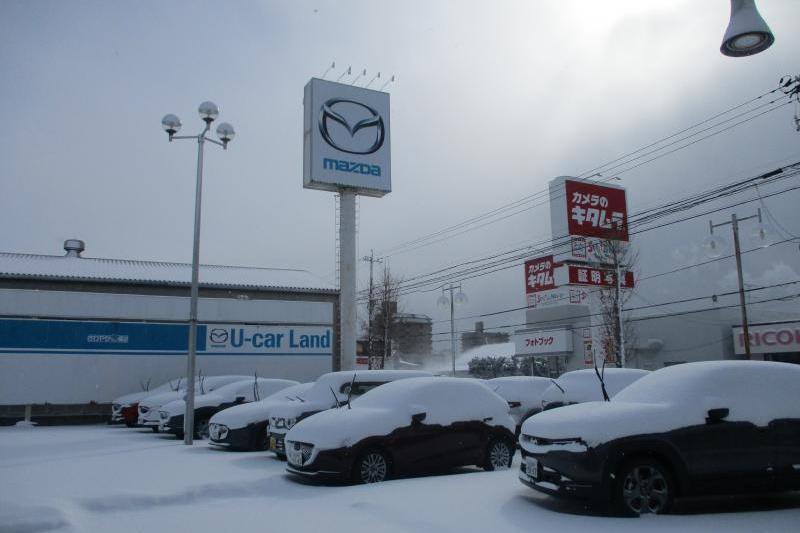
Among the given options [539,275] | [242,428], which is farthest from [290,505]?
[539,275]

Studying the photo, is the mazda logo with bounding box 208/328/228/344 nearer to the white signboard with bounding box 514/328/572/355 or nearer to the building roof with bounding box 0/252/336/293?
the building roof with bounding box 0/252/336/293

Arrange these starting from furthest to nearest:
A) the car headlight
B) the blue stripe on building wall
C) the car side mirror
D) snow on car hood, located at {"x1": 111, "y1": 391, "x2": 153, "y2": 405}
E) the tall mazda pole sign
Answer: the tall mazda pole sign, the blue stripe on building wall, snow on car hood, located at {"x1": 111, "y1": 391, "x2": 153, "y2": 405}, the car headlight, the car side mirror

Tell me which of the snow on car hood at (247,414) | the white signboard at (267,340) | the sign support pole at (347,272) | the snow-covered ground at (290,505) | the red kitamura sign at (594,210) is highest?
the red kitamura sign at (594,210)

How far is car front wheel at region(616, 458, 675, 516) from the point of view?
21.4 ft

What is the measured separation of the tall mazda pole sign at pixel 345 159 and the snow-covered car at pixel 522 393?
11.3m

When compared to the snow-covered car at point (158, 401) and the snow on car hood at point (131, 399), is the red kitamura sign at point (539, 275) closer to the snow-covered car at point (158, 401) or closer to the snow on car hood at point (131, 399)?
the snow-covered car at point (158, 401)

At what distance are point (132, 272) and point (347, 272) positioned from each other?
344 inches

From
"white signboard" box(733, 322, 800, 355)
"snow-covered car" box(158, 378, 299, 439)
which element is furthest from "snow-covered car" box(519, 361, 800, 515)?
"white signboard" box(733, 322, 800, 355)

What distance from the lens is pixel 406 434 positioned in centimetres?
915

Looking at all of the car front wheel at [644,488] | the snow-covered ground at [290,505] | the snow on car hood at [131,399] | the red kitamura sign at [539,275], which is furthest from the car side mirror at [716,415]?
the red kitamura sign at [539,275]

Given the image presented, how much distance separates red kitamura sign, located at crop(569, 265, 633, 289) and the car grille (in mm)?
27575

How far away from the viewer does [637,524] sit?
6.21 metres

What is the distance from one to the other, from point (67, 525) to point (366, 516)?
2930 millimetres

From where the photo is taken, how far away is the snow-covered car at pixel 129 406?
66.6ft
